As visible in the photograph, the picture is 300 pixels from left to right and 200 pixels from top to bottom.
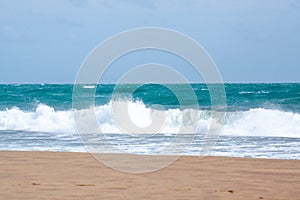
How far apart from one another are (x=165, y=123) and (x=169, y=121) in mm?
484

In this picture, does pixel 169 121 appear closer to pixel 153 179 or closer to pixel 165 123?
pixel 165 123

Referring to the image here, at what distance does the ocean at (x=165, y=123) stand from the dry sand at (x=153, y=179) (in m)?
1.33

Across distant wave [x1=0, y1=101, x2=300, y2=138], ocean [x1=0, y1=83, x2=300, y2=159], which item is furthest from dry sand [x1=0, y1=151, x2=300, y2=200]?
distant wave [x1=0, y1=101, x2=300, y2=138]

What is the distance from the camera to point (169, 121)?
22.3 meters

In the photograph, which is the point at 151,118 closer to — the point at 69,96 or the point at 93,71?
the point at 69,96

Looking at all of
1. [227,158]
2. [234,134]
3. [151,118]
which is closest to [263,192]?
[227,158]

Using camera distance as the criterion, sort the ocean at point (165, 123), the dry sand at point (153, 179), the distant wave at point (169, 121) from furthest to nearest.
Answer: the distant wave at point (169, 121) < the ocean at point (165, 123) < the dry sand at point (153, 179)

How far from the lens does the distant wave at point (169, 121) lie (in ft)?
63.7

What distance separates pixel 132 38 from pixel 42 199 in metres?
2.61

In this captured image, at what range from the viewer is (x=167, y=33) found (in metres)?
8.33

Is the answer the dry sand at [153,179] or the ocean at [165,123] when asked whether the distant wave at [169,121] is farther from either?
the dry sand at [153,179]

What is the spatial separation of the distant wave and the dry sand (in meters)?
8.59

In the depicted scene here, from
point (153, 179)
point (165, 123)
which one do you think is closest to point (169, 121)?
point (165, 123)

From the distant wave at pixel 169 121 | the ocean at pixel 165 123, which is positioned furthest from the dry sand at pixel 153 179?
the distant wave at pixel 169 121
